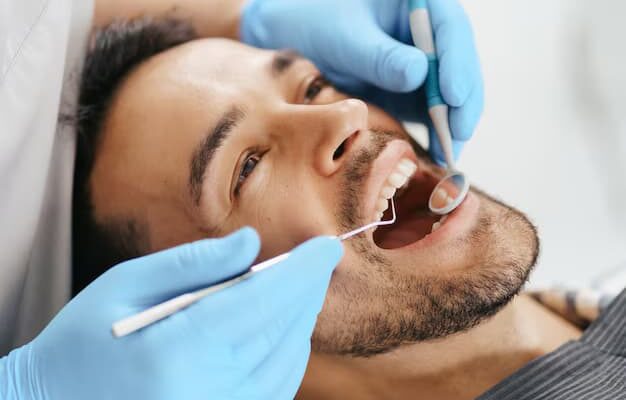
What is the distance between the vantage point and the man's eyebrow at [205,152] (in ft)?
3.55

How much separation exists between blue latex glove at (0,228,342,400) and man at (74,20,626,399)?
245mm

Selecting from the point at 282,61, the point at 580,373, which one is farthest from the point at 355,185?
the point at 580,373

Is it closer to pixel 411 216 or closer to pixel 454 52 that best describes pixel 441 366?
pixel 411 216

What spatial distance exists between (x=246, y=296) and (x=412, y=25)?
0.82 meters

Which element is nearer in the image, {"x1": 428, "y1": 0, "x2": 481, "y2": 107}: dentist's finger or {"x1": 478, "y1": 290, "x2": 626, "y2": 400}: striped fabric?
{"x1": 478, "y1": 290, "x2": 626, "y2": 400}: striped fabric

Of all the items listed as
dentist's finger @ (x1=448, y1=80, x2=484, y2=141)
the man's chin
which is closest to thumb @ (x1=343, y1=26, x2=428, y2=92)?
dentist's finger @ (x1=448, y1=80, x2=484, y2=141)

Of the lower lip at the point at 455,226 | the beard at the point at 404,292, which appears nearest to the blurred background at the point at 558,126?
the lower lip at the point at 455,226

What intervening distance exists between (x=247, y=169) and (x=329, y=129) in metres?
0.16

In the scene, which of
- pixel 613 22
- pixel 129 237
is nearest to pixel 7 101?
pixel 129 237

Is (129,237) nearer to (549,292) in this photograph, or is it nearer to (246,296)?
(246,296)

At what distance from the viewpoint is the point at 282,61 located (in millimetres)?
1234

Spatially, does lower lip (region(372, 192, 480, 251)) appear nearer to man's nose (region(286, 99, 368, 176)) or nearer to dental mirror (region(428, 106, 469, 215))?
dental mirror (region(428, 106, 469, 215))

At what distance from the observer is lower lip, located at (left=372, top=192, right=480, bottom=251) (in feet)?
3.71

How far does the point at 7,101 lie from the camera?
103cm
